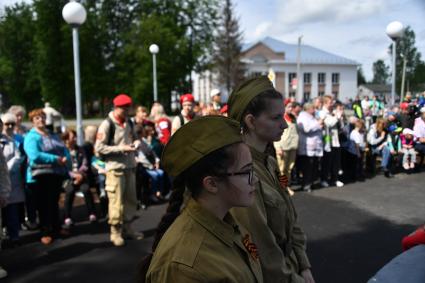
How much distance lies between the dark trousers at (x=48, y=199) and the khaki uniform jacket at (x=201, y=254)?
460 centimetres

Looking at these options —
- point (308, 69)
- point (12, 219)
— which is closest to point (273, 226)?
point (12, 219)

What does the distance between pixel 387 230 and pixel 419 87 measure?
15.5 ft

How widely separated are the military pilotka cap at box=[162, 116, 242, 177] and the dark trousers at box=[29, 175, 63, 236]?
4.58 metres

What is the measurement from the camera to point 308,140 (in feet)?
29.0

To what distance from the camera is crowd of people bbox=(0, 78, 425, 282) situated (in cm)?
160

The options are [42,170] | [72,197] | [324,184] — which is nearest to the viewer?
[42,170]

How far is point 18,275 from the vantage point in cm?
471

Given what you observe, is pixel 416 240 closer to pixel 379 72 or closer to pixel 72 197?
pixel 72 197

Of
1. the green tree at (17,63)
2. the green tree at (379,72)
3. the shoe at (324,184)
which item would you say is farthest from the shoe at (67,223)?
the green tree at (379,72)

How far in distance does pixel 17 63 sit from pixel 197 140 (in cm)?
5049

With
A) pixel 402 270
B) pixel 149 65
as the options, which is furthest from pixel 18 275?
pixel 149 65

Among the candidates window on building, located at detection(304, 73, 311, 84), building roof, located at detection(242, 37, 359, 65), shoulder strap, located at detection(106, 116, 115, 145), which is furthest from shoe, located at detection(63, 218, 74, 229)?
window on building, located at detection(304, 73, 311, 84)

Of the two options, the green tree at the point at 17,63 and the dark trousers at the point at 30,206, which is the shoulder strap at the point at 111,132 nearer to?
the dark trousers at the point at 30,206

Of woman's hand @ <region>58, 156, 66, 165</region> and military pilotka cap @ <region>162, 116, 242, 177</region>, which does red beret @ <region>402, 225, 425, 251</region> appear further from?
woman's hand @ <region>58, 156, 66, 165</region>
